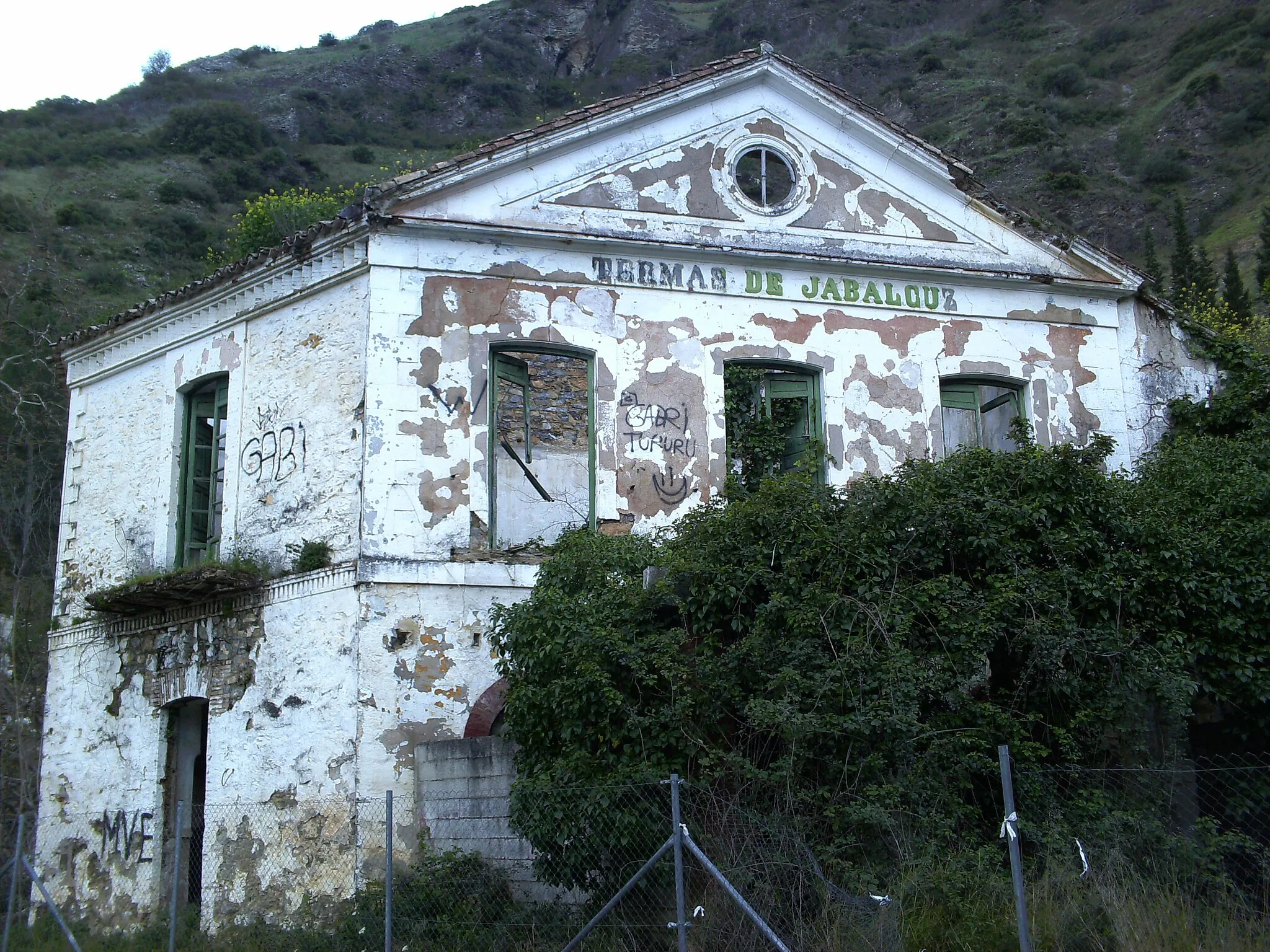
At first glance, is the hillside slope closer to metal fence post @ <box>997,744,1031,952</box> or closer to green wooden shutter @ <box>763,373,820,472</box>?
green wooden shutter @ <box>763,373,820,472</box>

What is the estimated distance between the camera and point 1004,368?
50.4 ft

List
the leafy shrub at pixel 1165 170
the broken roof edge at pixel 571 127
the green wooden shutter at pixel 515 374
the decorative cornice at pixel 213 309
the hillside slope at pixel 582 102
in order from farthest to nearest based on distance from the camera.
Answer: the leafy shrub at pixel 1165 170 < the hillside slope at pixel 582 102 < the green wooden shutter at pixel 515 374 < the decorative cornice at pixel 213 309 < the broken roof edge at pixel 571 127

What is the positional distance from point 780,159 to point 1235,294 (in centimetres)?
2979

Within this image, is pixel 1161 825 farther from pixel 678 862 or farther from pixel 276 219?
pixel 276 219

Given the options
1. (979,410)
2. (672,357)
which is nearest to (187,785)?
(672,357)

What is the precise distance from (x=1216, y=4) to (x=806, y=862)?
239 feet

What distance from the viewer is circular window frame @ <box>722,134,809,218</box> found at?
1508 cm

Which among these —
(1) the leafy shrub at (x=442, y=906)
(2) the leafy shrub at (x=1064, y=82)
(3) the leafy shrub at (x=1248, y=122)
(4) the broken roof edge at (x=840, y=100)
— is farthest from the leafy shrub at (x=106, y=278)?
(2) the leafy shrub at (x=1064, y=82)

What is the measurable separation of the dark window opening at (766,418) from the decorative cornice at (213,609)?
14.2ft

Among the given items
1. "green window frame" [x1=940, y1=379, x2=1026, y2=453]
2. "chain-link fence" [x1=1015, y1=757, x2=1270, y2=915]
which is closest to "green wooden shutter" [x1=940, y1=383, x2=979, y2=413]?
"green window frame" [x1=940, y1=379, x2=1026, y2=453]

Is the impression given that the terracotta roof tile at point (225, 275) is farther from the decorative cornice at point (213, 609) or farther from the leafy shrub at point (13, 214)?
the leafy shrub at point (13, 214)

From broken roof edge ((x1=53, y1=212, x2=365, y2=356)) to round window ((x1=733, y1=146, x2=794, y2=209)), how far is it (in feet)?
15.0

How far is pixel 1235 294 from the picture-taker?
132ft

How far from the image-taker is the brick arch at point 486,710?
12.6 m
